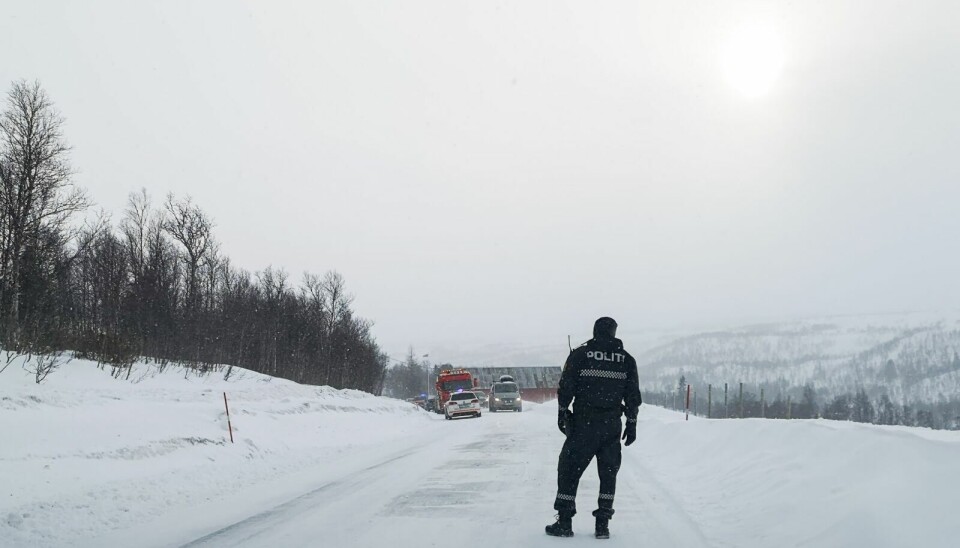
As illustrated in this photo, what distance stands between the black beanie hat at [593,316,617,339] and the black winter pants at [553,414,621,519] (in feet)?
2.59

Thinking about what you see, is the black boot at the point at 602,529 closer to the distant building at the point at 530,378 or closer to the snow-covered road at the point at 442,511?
the snow-covered road at the point at 442,511

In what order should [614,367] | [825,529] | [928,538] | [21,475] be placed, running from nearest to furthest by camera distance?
[928,538]
[825,529]
[614,367]
[21,475]

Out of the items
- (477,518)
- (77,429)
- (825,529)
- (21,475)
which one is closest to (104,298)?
(77,429)

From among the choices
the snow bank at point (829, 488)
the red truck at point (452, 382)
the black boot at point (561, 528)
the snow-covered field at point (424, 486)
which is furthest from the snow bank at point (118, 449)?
the red truck at point (452, 382)

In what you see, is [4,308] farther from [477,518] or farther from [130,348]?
[477,518]

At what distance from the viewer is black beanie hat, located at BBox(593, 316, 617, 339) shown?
727 centimetres

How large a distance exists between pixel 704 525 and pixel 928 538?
2.74m

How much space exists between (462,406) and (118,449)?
29554mm

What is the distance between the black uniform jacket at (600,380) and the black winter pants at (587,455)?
0.14 m

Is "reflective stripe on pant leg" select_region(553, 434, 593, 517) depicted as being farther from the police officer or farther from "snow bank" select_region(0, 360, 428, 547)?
"snow bank" select_region(0, 360, 428, 547)

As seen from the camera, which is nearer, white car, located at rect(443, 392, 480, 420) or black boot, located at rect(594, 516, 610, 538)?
black boot, located at rect(594, 516, 610, 538)

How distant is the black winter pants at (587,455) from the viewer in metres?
7.02

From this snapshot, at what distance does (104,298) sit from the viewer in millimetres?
43469

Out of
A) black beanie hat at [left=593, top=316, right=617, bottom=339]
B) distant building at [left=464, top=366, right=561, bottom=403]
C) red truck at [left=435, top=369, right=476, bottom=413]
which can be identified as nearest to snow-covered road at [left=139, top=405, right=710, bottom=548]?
black beanie hat at [left=593, top=316, right=617, bottom=339]
